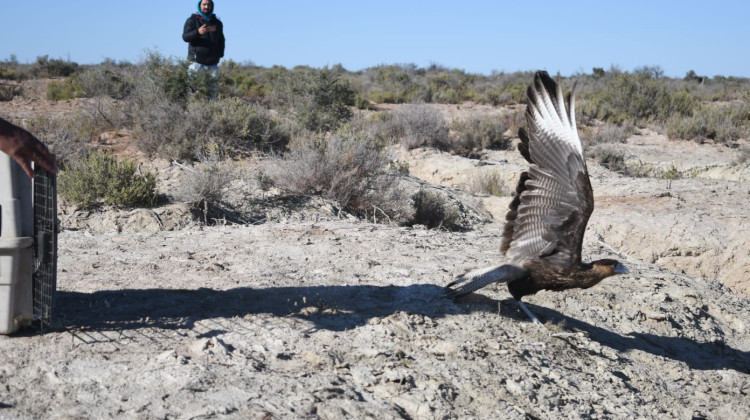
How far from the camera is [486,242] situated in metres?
8.52

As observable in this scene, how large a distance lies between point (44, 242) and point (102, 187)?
16.0 feet

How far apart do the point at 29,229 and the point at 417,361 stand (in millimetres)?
2686

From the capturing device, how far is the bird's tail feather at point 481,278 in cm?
554

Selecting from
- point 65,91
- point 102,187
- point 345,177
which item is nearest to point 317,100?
point 345,177

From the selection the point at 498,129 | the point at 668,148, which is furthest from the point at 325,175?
the point at 668,148

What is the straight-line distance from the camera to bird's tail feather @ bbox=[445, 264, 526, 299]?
18.2 ft

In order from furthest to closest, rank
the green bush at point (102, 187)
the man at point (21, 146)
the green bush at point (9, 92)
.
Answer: the green bush at point (9, 92) → the green bush at point (102, 187) → the man at point (21, 146)

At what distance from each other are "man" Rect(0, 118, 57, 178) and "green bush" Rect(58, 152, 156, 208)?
5081 millimetres

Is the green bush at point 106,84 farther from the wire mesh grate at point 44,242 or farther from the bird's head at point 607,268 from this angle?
the bird's head at point 607,268

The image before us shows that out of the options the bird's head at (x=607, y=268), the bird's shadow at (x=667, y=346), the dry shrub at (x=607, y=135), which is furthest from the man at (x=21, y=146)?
the dry shrub at (x=607, y=135)

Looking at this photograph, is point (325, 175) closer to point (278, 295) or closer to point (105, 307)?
point (278, 295)

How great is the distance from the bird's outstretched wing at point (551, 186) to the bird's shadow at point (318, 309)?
2.17 ft

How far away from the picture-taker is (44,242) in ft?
14.2

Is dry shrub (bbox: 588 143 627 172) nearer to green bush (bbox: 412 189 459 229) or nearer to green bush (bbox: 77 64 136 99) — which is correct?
green bush (bbox: 412 189 459 229)
